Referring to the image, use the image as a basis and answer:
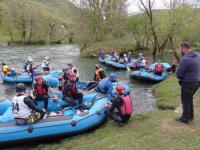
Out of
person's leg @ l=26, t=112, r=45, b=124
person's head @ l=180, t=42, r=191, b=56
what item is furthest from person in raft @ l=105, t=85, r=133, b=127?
person's head @ l=180, t=42, r=191, b=56

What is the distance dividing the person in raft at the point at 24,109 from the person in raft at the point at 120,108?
2.21 m

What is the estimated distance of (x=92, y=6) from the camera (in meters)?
Answer: 45.1

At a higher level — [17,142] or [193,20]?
[193,20]

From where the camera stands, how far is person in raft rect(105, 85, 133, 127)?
9859 millimetres

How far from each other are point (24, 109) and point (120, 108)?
295 cm

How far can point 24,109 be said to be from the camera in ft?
31.3

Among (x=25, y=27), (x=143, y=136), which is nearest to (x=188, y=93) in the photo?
(x=143, y=136)

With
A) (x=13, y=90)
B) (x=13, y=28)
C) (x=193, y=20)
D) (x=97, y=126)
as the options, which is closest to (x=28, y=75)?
(x=13, y=90)

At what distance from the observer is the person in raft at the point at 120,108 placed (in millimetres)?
9859

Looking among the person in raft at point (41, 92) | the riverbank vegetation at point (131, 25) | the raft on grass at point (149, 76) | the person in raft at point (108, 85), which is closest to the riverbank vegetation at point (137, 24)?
the riverbank vegetation at point (131, 25)

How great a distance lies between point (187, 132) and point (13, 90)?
43.5 feet

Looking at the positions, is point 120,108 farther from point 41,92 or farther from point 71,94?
point 41,92

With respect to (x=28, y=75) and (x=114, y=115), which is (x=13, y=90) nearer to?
(x=28, y=75)

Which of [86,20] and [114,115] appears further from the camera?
[86,20]
